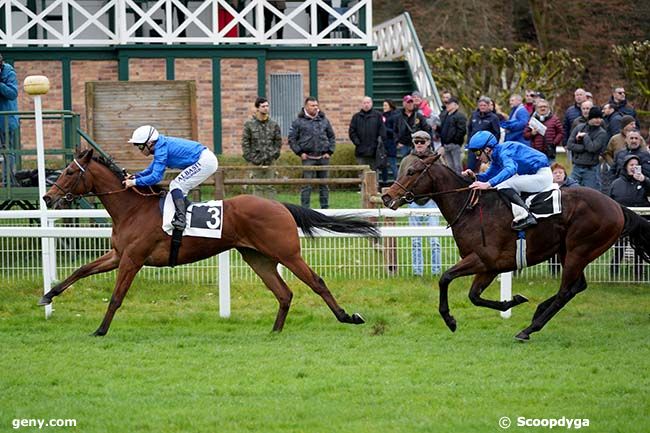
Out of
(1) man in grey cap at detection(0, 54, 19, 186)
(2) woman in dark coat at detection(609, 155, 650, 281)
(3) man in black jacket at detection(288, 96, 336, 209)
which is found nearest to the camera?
(2) woman in dark coat at detection(609, 155, 650, 281)

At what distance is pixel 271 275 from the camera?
11.5 metres

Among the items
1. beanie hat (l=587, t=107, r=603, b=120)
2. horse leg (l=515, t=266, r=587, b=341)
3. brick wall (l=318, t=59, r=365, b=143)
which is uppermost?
brick wall (l=318, t=59, r=365, b=143)

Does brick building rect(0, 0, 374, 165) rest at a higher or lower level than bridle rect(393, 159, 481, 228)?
higher

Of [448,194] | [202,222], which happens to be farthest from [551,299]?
[202,222]

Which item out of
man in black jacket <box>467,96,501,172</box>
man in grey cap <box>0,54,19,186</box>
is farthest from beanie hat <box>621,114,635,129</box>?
man in grey cap <box>0,54,19,186</box>

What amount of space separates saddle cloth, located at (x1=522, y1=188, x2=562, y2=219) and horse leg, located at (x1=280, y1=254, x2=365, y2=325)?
68.7 inches

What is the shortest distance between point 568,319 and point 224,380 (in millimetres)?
4253

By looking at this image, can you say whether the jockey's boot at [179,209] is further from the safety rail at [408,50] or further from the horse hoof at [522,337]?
the safety rail at [408,50]

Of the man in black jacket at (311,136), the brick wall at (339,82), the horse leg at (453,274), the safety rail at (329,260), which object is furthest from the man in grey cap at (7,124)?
the brick wall at (339,82)

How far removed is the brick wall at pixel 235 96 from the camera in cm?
2248

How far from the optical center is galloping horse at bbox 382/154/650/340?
11.1 meters

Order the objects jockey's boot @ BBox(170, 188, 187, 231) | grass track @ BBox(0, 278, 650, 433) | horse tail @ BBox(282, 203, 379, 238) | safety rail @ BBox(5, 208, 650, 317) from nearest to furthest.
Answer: grass track @ BBox(0, 278, 650, 433), jockey's boot @ BBox(170, 188, 187, 231), horse tail @ BBox(282, 203, 379, 238), safety rail @ BBox(5, 208, 650, 317)

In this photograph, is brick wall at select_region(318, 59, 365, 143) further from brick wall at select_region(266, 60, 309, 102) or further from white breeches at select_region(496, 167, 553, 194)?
white breeches at select_region(496, 167, 553, 194)

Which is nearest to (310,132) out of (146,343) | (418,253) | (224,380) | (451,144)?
(451,144)
